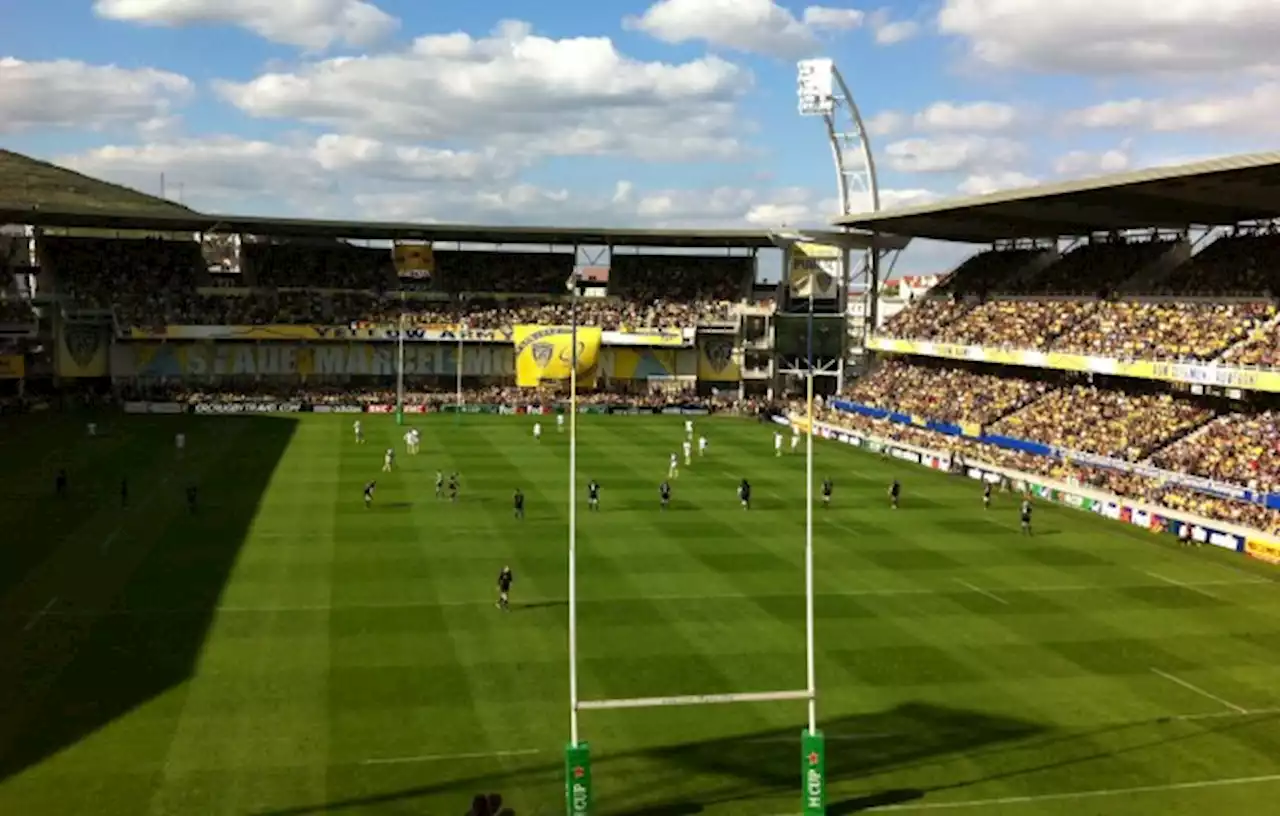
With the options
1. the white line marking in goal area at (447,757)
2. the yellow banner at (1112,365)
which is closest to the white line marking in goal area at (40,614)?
the white line marking in goal area at (447,757)

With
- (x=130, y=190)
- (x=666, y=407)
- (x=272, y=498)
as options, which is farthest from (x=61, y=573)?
(x=130, y=190)

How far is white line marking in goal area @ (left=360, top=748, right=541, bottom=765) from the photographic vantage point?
18.8 meters

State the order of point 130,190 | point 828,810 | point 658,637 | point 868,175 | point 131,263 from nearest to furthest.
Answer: point 828,810, point 658,637, point 868,175, point 131,263, point 130,190

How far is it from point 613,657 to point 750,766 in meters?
5.77

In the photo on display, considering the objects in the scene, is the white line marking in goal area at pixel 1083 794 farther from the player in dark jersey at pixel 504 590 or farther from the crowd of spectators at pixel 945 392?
the crowd of spectators at pixel 945 392

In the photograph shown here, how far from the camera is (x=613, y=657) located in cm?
2419

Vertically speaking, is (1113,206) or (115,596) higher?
(1113,206)

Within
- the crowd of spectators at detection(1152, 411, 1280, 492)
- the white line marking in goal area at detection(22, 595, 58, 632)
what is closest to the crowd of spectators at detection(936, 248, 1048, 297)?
the crowd of spectators at detection(1152, 411, 1280, 492)

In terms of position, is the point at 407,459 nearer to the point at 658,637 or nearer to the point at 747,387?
the point at 658,637

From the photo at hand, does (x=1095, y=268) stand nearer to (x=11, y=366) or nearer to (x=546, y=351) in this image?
(x=546, y=351)

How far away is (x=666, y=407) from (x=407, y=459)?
103 feet

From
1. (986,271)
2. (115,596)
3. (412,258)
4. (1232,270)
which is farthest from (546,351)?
(115,596)

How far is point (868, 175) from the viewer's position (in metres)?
78.7

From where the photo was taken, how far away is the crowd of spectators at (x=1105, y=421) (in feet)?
159
